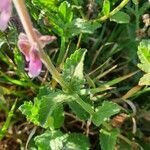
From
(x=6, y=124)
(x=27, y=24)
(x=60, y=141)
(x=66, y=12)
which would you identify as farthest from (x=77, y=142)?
(x=27, y=24)

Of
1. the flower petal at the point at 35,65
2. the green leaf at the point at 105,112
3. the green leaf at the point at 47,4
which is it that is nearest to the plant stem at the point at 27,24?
the flower petal at the point at 35,65

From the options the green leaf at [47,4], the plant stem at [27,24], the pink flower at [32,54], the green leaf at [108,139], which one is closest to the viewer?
the plant stem at [27,24]

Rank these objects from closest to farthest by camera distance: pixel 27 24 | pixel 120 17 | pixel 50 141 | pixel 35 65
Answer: pixel 27 24 → pixel 35 65 → pixel 50 141 → pixel 120 17

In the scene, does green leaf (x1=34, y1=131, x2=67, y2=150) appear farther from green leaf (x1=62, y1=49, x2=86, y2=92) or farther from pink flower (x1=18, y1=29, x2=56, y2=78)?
pink flower (x1=18, y1=29, x2=56, y2=78)

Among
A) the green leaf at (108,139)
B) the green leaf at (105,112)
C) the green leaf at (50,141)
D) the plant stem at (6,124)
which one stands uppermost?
Answer: the green leaf at (105,112)

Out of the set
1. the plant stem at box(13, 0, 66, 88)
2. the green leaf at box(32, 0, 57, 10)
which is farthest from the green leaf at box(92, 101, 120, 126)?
the green leaf at box(32, 0, 57, 10)

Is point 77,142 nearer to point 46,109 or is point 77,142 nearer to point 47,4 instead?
point 46,109

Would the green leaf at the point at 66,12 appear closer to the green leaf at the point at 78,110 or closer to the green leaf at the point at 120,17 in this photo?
the green leaf at the point at 120,17
